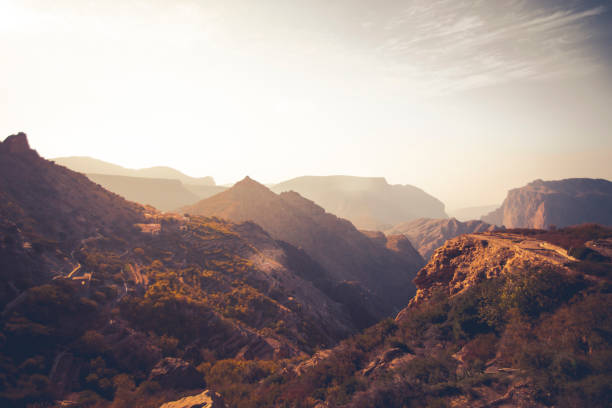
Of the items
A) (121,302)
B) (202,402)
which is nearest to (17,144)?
(121,302)

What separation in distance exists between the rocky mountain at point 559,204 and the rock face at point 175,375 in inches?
7105

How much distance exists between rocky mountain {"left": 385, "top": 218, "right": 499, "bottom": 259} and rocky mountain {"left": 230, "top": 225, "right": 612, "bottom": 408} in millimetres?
113714

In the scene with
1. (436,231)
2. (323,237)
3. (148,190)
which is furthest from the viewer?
(148,190)

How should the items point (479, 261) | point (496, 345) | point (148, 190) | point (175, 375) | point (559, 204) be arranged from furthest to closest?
point (148, 190)
point (559, 204)
point (479, 261)
point (175, 375)
point (496, 345)

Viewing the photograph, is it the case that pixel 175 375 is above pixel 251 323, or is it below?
above

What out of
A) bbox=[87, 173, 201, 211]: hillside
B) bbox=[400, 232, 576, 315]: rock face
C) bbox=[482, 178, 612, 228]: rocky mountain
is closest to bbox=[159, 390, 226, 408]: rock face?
bbox=[400, 232, 576, 315]: rock face

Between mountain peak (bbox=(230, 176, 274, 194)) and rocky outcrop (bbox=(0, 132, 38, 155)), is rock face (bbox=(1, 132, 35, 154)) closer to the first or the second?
rocky outcrop (bbox=(0, 132, 38, 155))

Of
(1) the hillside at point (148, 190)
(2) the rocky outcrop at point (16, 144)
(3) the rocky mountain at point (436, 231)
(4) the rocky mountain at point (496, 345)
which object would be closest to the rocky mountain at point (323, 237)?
(3) the rocky mountain at point (436, 231)

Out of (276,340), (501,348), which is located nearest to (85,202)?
(276,340)

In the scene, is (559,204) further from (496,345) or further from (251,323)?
(251,323)

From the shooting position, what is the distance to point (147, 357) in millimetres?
19016

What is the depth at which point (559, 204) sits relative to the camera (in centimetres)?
15488

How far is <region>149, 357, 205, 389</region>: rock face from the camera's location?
54.7 feet

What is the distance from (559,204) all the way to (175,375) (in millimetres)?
208071
